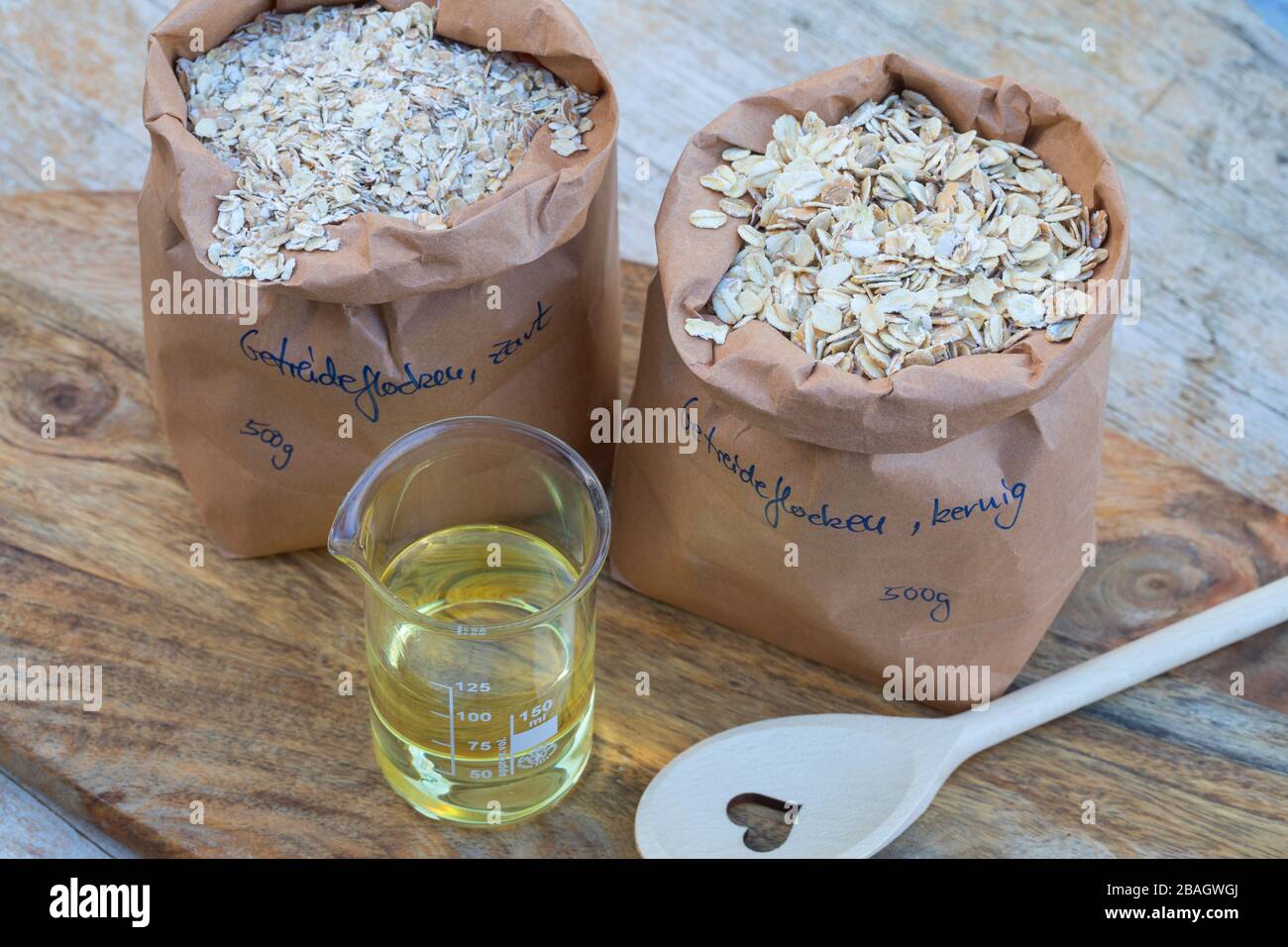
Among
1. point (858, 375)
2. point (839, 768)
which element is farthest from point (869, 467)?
point (839, 768)

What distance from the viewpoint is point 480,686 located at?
3.08ft

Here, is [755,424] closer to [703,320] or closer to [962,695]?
[703,320]

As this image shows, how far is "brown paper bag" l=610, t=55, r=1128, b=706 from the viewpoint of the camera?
0.86 meters

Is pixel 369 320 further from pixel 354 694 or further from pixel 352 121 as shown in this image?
pixel 354 694

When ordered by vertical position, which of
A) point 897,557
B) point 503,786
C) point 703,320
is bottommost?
point 503,786

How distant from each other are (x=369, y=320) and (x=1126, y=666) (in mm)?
520

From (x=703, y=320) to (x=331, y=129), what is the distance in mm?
256

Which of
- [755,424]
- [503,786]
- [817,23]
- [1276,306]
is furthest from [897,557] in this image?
[817,23]

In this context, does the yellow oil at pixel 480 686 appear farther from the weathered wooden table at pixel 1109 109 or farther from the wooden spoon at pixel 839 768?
the weathered wooden table at pixel 1109 109

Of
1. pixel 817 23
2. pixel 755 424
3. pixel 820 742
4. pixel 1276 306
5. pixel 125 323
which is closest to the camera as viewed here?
pixel 755 424

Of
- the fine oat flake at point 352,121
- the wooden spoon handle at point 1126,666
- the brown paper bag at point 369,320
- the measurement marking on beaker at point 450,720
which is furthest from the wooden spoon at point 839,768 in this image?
the fine oat flake at point 352,121

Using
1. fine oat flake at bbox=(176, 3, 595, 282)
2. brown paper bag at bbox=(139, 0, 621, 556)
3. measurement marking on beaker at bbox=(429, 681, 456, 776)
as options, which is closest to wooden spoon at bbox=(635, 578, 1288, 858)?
measurement marking on beaker at bbox=(429, 681, 456, 776)

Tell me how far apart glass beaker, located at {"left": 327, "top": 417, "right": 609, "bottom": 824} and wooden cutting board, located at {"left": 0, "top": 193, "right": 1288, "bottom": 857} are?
0.04 meters

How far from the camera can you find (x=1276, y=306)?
4.39 feet
